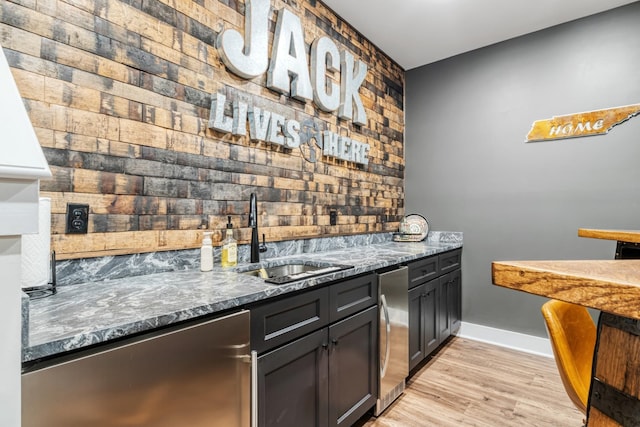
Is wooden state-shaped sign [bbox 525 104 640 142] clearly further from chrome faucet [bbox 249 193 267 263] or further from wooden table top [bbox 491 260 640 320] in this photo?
wooden table top [bbox 491 260 640 320]

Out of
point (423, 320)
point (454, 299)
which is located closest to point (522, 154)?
point (454, 299)

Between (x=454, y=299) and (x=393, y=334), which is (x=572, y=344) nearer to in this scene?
(x=393, y=334)

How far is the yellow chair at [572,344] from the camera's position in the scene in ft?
3.20

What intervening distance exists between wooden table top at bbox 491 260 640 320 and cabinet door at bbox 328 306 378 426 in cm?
121

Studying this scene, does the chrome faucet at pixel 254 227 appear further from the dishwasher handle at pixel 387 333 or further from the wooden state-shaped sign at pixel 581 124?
the wooden state-shaped sign at pixel 581 124

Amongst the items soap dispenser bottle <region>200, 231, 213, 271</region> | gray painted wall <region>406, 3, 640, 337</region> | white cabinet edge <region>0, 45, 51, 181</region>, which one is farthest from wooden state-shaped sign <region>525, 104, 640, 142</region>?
white cabinet edge <region>0, 45, 51, 181</region>

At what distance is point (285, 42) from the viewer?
2.28m

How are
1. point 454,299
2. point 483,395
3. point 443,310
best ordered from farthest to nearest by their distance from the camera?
1. point 454,299
2. point 443,310
3. point 483,395

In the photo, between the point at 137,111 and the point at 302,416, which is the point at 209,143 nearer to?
the point at 137,111

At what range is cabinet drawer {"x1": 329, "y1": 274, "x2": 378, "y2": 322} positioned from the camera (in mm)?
1662

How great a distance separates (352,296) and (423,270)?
101 centimetres

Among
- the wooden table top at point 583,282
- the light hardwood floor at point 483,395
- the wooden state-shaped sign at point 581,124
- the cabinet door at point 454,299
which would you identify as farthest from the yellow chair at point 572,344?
the wooden state-shaped sign at point 581,124

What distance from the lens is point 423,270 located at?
102 inches

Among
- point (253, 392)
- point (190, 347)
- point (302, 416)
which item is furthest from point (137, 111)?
point (302, 416)
